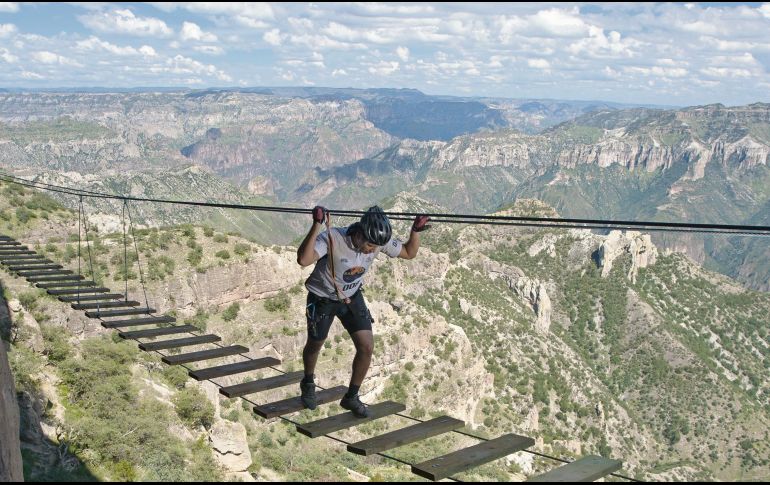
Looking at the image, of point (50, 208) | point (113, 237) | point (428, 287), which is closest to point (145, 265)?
point (113, 237)

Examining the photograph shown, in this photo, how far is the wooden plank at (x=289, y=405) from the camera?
890cm

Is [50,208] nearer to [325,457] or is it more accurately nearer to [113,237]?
[113,237]

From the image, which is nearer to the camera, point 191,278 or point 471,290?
point 191,278

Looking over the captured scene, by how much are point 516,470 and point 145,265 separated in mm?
31149

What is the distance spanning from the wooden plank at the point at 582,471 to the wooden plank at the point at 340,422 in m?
2.59

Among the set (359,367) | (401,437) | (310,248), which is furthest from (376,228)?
(401,437)

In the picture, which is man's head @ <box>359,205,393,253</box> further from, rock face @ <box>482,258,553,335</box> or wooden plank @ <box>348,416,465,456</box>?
rock face @ <box>482,258,553,335</box>

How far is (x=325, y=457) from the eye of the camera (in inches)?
1244

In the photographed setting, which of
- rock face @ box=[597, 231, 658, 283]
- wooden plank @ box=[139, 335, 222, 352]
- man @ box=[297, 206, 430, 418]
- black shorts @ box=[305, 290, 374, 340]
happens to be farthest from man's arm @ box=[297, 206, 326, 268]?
rock face @ box=[597, 231, 658, 283]

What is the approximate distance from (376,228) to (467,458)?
10.6 feet

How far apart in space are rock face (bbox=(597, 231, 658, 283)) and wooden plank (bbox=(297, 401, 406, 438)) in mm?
155054

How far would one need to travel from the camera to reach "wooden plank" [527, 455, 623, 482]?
666 cm

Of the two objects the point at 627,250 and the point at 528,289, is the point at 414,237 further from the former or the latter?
the point at 627,250

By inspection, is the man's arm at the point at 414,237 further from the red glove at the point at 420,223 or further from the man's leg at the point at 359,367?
the man's leg at the point at 359,367
